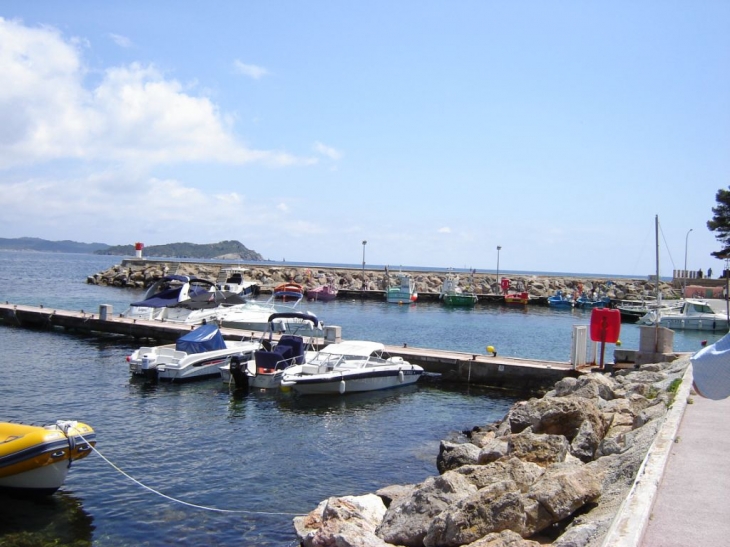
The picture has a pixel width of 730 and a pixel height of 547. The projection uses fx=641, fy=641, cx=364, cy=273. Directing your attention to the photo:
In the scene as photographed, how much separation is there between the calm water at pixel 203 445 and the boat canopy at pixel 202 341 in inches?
59.9

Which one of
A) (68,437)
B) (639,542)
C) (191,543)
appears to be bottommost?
(191,543)

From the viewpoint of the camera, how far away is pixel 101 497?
11.8m

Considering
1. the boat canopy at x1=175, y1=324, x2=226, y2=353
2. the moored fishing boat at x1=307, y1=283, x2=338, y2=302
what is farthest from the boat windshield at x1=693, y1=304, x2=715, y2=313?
the boat canopy at x1=175, y1=324, x2=226, y2=353

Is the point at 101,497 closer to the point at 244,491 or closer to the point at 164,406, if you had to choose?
the point at 244,491

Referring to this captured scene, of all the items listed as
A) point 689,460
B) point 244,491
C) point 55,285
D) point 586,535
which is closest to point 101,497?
point 244,491

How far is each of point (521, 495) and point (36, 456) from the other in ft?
27.5

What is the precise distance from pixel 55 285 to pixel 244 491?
234ft

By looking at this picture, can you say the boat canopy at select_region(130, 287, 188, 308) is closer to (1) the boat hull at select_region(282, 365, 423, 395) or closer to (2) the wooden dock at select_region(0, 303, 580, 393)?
(2) the wooden dock at select_region(0, 303, 580, 393)

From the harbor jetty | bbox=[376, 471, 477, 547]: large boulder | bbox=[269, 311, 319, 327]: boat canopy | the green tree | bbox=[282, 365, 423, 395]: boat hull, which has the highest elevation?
the green tree

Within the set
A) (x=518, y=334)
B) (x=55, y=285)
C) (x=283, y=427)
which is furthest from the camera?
(x=55, y=285)

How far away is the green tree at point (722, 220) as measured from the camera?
44.3 meters

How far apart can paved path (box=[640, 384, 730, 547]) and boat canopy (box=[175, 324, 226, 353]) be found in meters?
17.2

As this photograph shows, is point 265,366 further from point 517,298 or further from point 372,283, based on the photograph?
point 372,283

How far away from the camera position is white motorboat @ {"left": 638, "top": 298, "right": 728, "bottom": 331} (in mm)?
47891
